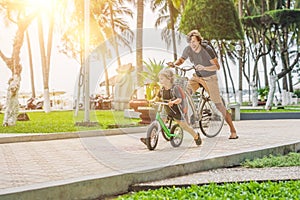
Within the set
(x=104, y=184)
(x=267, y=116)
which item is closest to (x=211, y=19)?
(x=267, y=116)

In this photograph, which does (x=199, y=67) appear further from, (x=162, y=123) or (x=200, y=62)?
(x=162, y=123)

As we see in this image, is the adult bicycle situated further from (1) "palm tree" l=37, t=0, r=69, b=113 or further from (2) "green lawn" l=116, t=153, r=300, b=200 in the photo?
(1) "palm tree" l=37, t=0, r=69, b=113

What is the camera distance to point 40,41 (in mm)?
26125

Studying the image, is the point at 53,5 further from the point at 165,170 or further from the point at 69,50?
the point at 165,170

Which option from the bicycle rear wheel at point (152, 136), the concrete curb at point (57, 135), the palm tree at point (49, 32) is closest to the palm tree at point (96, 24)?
the palm tree at point (49, 32)

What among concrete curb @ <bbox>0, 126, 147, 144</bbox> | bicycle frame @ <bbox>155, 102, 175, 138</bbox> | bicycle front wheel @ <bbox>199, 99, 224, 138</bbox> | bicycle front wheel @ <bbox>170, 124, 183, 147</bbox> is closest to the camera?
bicycle frame @ <bbox>155, 102, 175, 138</bbox>

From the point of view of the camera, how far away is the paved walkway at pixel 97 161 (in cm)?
445

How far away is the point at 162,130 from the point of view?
273 inches

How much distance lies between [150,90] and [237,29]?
14.4 metres

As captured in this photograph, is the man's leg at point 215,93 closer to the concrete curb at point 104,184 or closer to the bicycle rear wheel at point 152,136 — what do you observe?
the bicycle rear wheel at point 152,136

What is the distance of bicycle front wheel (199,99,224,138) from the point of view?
27.3 ft

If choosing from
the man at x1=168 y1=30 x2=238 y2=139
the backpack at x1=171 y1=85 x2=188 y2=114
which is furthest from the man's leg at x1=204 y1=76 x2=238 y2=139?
the backpack at x1=171 y1=85 x2=188 y2=114

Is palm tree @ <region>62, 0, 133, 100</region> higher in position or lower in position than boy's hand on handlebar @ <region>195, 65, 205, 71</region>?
higher

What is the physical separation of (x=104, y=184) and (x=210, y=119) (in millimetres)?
4171
